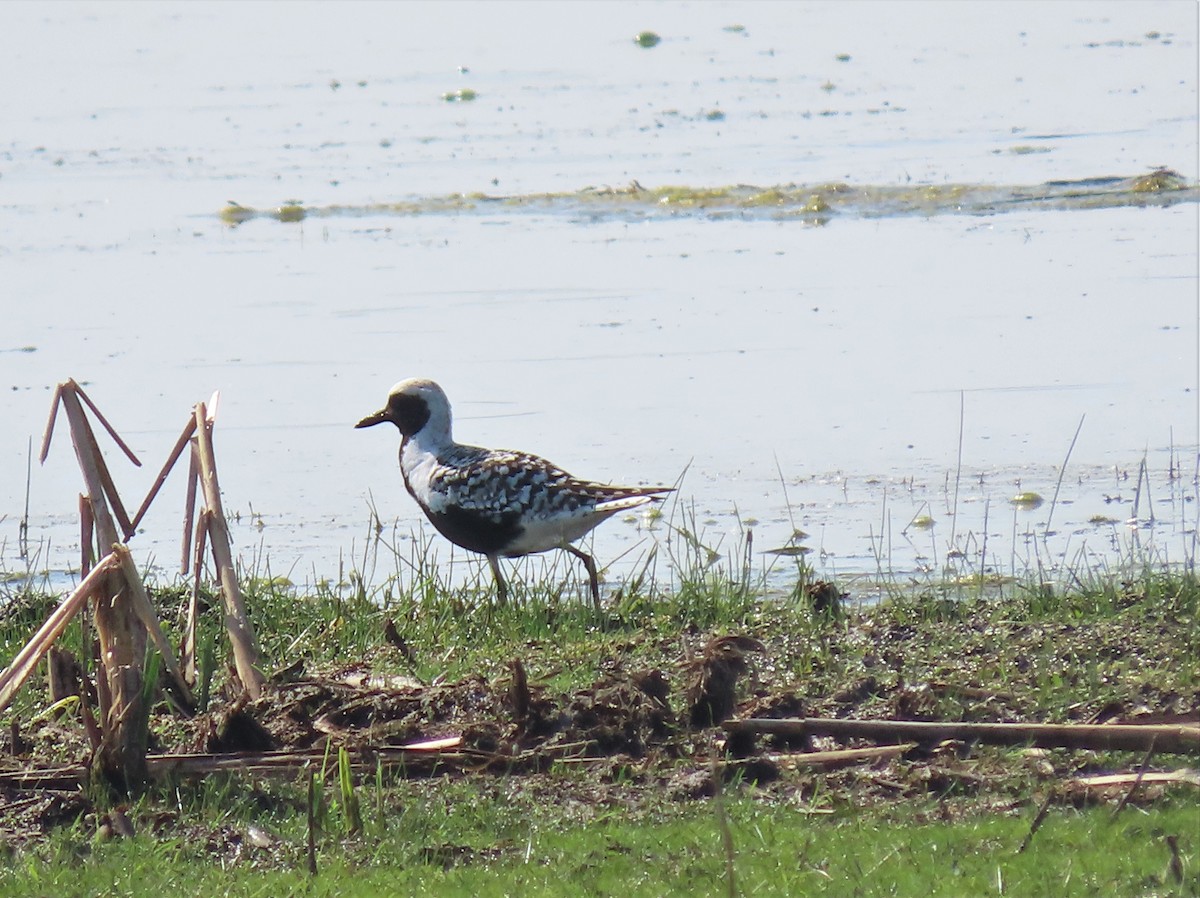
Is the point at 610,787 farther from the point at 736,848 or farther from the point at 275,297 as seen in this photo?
the point at 275,297

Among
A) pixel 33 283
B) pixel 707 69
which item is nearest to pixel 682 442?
pixel 33 283

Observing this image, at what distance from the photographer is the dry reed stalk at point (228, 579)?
5988 millimetres

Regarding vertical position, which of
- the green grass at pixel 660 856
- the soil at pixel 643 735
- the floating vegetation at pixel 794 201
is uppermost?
the floating vegetation at pixel 794 201

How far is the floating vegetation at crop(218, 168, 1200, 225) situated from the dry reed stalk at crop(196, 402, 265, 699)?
36.4 ft

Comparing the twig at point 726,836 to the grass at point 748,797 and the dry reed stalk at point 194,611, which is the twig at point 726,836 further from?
the dry reed stalk at point 194,611

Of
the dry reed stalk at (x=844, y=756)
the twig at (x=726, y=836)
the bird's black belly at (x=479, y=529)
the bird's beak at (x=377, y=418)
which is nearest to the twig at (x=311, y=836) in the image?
the twig at (x=726, y=836)

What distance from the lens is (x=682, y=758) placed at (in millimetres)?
5453

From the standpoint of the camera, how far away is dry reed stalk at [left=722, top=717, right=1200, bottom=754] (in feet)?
16.1

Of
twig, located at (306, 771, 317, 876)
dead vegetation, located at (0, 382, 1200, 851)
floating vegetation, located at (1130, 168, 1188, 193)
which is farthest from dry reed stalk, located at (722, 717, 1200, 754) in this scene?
floating vegetation, located at (1130, 168, 1188, 193)

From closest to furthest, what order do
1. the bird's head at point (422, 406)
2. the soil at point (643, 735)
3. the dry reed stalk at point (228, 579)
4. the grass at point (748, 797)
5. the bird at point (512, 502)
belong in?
the grass at point (748, 797) < the soil at point (643, 735) < the dry reed stalk at point (228, 579) < the bird at point (512, 502) < the bird's head at point (422, 406)

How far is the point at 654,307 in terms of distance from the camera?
13.3 metres

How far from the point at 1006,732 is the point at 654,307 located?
27.7ft

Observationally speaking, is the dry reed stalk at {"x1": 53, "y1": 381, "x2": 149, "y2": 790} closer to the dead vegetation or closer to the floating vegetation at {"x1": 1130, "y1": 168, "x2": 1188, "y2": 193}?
the dead vegetation

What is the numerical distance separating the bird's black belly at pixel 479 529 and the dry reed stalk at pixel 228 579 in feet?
7.70
